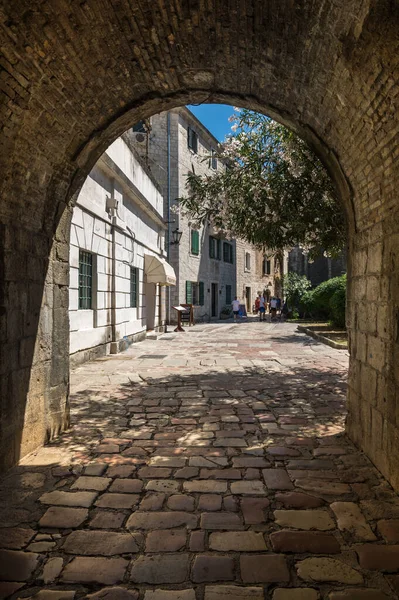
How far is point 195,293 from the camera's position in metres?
24.7

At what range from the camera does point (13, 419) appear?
3607mm

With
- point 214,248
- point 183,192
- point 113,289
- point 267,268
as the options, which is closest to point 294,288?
point 214,248

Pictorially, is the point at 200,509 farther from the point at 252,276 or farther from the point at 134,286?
the point at 252,276

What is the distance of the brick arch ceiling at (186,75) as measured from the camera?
108 inches

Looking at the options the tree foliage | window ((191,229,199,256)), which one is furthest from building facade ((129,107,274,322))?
the tree foliage

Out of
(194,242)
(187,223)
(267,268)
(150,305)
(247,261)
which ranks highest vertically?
(187,223)

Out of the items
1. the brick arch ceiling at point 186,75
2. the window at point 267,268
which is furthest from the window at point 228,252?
the brick arch ceiling at point 186,75

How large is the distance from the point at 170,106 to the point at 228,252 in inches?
1025

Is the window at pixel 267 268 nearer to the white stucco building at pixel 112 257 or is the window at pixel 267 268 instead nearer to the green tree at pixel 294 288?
the green tree at pixel 294 288

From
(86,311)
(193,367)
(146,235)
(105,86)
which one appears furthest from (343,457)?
(146,235)

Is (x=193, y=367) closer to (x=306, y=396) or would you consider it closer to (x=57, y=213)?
(x=306, y=396)

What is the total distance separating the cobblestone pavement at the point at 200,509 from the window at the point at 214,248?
72.5ft

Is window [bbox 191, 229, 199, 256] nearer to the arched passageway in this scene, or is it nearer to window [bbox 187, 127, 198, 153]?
window [bbox 187, 127, 198, 153]

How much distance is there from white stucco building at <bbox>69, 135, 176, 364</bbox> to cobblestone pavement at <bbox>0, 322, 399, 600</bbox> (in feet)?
12.4
